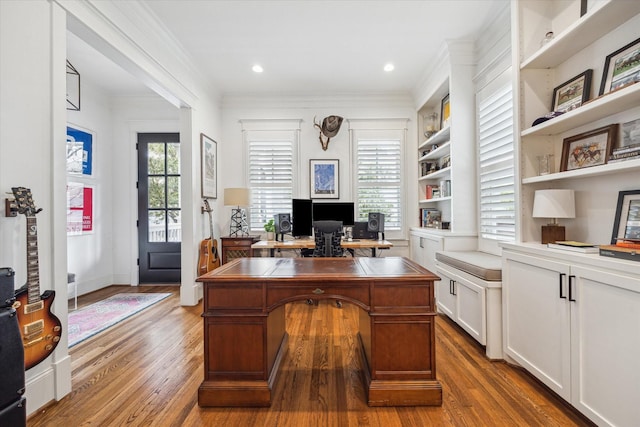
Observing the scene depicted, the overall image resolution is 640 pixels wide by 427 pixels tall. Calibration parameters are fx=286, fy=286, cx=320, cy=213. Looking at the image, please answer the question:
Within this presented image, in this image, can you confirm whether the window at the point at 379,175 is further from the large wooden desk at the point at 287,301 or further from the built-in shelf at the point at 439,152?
the large wooden desk at the point at 287,301

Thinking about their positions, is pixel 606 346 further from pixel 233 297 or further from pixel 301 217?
pixel 301 217

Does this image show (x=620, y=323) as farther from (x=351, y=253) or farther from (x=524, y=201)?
(x=351, y=253)

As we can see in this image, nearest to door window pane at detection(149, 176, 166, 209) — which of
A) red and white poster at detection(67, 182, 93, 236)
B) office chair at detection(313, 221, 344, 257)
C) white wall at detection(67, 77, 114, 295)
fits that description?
white wall at detection(67, 77, 114, 295)

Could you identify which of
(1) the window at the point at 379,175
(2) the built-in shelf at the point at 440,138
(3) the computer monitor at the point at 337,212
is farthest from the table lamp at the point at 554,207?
(1) the window at the point at 379,175

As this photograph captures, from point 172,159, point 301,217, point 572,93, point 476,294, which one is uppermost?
point 172,159

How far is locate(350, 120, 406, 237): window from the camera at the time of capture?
4.70 meters

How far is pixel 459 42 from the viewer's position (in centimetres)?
327

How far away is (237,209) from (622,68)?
4428mm

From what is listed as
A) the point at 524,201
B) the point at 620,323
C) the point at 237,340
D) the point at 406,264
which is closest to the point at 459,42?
the point at 524,201

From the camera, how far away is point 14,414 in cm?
120

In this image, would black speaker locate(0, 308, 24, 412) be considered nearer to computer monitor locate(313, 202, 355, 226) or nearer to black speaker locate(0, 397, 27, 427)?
black speaker locate(0, 397, 27, 427)

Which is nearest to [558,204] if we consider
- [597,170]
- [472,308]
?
[597,170]

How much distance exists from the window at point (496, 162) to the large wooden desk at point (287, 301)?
1584 mm

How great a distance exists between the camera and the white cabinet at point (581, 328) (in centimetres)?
133
